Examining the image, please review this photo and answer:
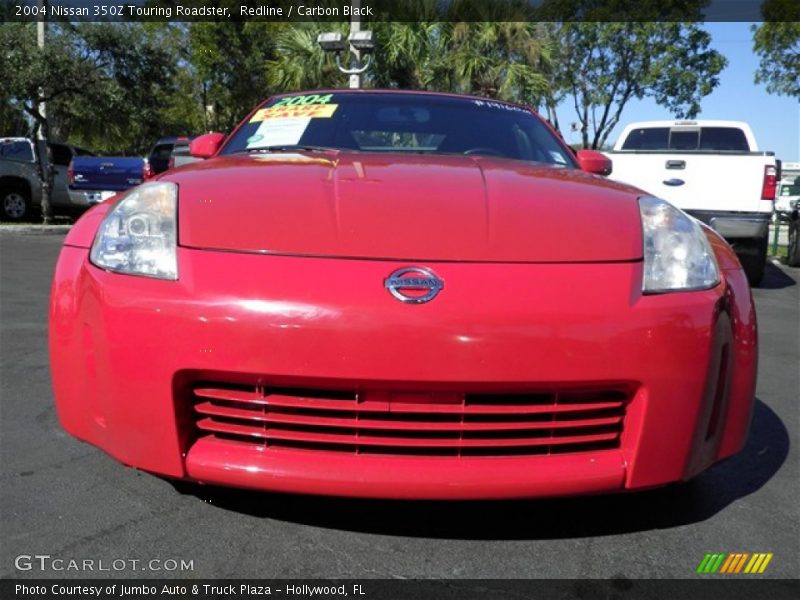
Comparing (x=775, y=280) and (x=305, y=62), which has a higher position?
(x=305, y=62)

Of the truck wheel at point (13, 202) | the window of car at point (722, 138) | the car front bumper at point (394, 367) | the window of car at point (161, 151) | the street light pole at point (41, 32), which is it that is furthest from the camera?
the window of car at point (161, 151)

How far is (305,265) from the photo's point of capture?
184cm

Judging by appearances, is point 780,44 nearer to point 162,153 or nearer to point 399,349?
point 162,153

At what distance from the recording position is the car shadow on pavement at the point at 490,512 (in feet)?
6.97

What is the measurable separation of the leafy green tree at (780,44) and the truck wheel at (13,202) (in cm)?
1772

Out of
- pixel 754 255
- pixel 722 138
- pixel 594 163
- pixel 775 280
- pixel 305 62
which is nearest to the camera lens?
pixel 594 163

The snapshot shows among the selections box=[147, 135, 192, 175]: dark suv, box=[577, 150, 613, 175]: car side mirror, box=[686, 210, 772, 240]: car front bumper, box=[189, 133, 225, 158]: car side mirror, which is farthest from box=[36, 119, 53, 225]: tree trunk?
box=[577, 150, 613, 175]: car side mirror

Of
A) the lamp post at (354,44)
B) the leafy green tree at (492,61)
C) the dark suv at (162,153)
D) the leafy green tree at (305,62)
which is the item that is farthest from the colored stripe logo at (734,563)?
the dark suv at (162,153)

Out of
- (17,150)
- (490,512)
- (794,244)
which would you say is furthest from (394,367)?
(17,150)

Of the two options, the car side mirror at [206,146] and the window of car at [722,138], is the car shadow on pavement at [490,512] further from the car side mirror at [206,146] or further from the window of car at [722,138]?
the window of car at [722,138]

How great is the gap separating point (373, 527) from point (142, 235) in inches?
40.9

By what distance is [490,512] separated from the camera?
7.26 ft

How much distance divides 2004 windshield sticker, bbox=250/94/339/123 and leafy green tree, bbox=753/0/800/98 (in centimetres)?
1877

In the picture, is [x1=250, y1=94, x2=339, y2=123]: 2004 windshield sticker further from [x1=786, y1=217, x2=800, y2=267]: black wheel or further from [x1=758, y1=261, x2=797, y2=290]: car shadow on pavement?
[x1=786, y1=217, x2=800, y2=267]: black wheel
